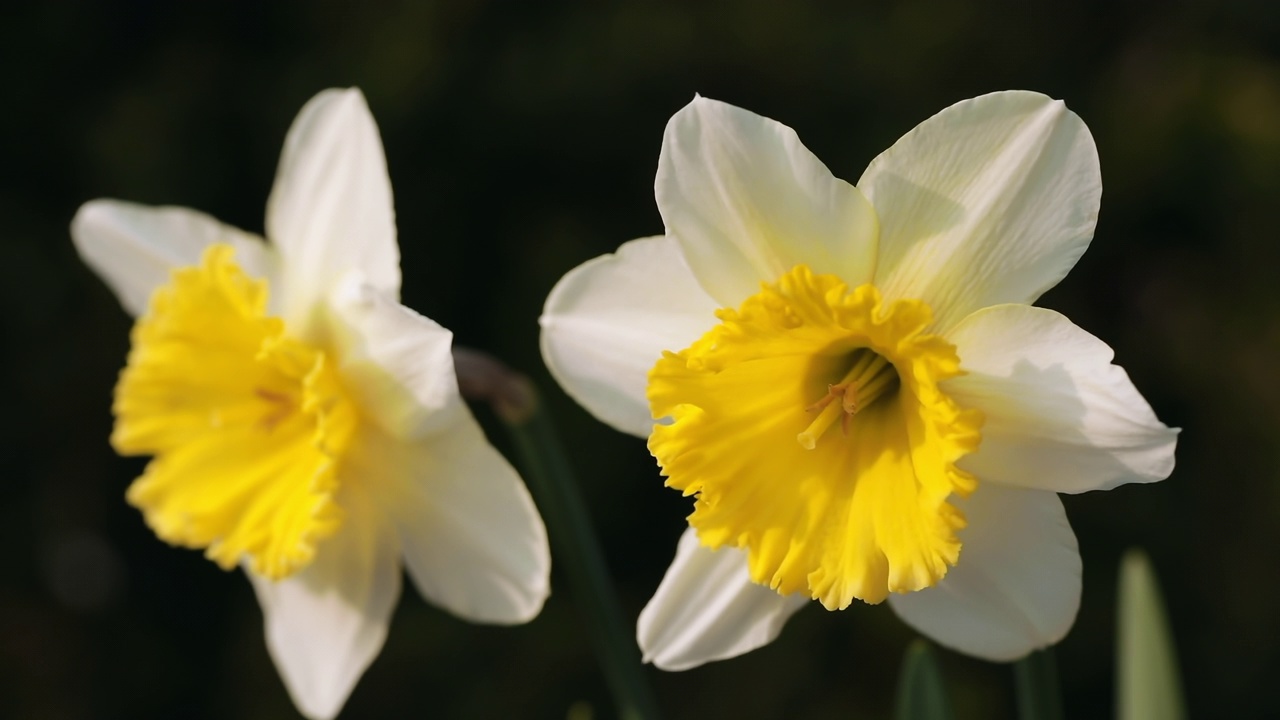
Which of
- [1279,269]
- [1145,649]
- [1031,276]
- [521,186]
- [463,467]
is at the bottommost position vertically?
[1279,269]

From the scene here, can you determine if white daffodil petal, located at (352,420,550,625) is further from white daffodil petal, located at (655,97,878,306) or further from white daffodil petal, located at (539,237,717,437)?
white daffodil petal, located at (655,97,878,306)

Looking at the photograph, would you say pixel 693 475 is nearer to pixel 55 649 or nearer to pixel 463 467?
pixel 463 467

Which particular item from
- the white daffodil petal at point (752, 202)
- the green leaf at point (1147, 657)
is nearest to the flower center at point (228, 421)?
the white daffodil petal at point (752, 202)

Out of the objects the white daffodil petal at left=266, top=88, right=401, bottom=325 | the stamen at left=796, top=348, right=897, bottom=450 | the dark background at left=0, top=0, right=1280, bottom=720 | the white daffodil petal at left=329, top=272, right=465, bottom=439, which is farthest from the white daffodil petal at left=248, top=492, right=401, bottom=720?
the dark background at left=0, top=0, right=1280, bottom=720

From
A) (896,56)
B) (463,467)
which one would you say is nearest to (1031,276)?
(463,467)

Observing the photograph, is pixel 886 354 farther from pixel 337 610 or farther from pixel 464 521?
pixel 337 610
